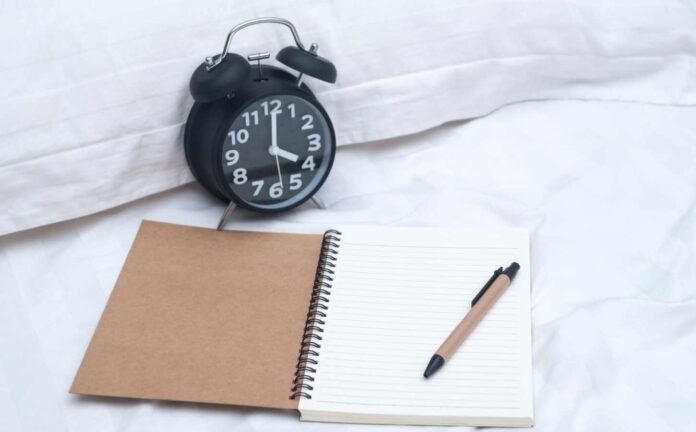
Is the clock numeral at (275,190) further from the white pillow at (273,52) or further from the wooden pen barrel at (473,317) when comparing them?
the wooden pen barrel at (473,317)

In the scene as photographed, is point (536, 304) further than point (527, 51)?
No

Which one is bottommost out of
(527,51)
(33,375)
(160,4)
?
(33,375)

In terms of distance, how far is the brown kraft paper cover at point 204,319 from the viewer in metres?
0.98

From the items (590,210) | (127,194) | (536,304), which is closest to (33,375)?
(127,194)

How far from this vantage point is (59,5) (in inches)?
43.0

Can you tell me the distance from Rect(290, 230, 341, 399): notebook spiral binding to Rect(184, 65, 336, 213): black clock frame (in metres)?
0.10

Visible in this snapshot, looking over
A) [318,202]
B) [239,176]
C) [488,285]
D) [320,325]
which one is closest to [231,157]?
[239,176]

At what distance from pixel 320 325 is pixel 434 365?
0.15 m

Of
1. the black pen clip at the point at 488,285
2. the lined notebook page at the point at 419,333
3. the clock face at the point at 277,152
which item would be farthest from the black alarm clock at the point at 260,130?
the black pen clip at the point at 488,285

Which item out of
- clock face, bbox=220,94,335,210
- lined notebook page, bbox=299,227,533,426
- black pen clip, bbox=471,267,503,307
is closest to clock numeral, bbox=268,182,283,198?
clock face, bbox=220,94,335,210

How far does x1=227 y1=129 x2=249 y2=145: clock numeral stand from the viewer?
1112 millimetres

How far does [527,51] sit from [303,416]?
0.62 m

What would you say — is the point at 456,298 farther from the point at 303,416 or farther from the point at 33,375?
the point at 33,375

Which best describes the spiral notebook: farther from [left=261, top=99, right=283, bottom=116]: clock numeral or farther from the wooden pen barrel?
[left=261, top=99, right=283, bottom=116]: clock numeral
